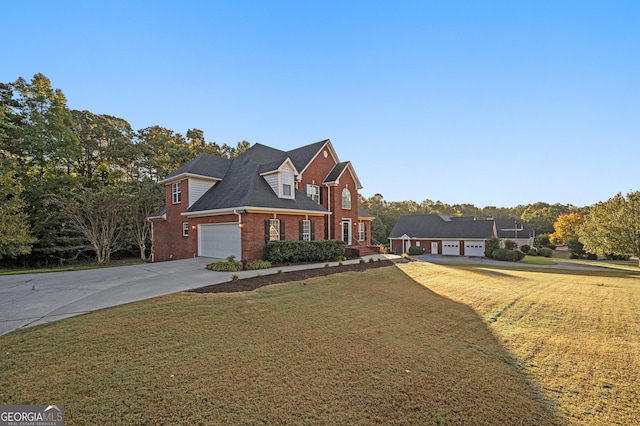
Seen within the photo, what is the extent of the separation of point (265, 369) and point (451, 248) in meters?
41.5

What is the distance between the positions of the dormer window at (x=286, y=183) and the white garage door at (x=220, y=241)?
12.2 feet

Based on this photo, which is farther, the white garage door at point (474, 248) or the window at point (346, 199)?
the white garage door at point (474, 248)

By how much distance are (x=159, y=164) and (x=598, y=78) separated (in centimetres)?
3472

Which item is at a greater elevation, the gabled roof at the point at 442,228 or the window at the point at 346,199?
the window at the point at 346,199

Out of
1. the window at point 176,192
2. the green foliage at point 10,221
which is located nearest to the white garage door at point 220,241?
the window at point 176,192

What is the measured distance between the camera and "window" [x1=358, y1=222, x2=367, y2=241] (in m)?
23.4

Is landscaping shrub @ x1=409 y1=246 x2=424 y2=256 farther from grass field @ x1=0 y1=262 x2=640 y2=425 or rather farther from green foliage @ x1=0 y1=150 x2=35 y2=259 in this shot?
green foliage @ x1=0 y1=150 x2=35 y2=259

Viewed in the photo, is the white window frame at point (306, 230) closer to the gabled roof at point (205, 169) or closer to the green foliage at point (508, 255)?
the gabled roof at point (205, 169)

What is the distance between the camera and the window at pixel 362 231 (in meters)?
23.4

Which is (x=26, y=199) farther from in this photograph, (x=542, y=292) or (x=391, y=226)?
(x=391, y=226)

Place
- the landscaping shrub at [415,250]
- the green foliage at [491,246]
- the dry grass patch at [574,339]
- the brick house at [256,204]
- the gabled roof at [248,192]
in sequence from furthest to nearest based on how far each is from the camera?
the landscaping shrub at [415,250] → the green foliage at [491,246] → the gabled roof at [248,192] → the brick house at [256,204] → the dry grass patch at [574,339]

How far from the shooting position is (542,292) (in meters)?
10.5

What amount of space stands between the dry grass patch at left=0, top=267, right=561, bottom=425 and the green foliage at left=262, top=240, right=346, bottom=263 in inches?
290

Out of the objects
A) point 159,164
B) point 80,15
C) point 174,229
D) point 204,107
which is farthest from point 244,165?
point 159,164
